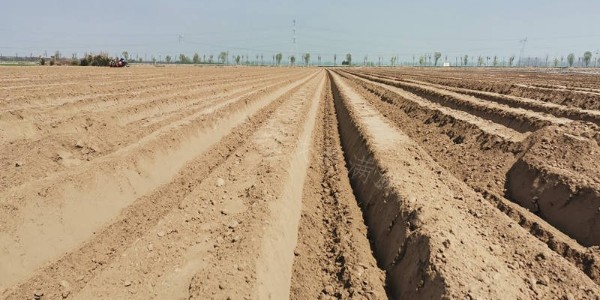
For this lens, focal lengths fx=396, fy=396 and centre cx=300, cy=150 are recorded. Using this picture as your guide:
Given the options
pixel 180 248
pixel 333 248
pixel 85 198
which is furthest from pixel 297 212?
pixel 85 198

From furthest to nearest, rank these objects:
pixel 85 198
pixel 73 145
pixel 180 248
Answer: pixel 73 145, pixel 85 198, pixel 180 248

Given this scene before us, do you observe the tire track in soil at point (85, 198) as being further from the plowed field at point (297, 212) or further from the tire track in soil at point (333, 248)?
the tire track in soil at point (333, 248)

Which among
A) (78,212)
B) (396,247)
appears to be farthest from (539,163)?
(78,212)

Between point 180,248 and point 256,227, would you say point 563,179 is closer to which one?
point 256,227

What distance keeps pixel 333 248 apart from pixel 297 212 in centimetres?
112

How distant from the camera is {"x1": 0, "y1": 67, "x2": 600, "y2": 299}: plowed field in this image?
3.92 metres

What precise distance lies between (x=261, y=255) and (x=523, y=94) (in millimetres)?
14823

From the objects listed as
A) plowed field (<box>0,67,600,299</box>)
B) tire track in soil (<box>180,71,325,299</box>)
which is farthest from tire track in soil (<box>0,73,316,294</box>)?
tire track in soil (<box>180,71,325,299</box>)

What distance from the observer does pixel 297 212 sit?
5.90m

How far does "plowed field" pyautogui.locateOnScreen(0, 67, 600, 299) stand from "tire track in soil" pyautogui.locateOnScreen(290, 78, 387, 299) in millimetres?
23

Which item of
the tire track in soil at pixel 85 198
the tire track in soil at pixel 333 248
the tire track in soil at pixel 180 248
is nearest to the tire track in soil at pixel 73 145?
the tire track in soil at pixel 85 198

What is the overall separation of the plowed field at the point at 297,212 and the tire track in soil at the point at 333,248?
2 cm

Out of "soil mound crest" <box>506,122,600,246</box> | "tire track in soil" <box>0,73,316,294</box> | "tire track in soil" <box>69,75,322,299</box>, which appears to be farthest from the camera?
"soil mound crest" <box>506,122,600,246</box>

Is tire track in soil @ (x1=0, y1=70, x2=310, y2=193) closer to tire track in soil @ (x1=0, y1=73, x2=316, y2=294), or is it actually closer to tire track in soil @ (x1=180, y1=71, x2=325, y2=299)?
tire track in soil @ (x1=0, y1=73, x2=316, y2=294)
